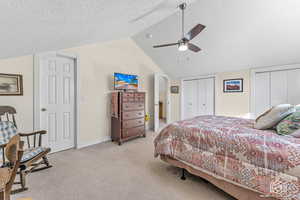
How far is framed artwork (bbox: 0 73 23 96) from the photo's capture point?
7.41 feet

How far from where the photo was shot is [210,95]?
15.8 feet

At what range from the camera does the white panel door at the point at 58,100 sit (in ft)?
9.26

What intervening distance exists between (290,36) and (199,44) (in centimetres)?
183

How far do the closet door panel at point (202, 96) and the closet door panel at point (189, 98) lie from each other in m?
0.16

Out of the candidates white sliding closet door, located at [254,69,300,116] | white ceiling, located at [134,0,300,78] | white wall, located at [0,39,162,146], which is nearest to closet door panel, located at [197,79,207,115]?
white ceiling, located at [134,0,300,78]

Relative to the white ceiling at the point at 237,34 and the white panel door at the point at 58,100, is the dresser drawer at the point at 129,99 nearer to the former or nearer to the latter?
the white panel door at the point at 58,100

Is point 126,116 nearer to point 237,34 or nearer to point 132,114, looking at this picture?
point 132,114

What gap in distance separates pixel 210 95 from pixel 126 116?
3.00m

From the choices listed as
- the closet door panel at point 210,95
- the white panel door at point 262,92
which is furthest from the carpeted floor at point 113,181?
the white panel door at point 262,92

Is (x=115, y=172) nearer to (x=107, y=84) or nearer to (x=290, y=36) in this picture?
(x=107, y=84)

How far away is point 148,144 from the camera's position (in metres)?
3.52

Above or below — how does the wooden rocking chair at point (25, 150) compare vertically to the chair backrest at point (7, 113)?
below

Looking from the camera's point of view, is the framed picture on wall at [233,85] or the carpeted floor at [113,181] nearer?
the carpeted floor at [113,181]

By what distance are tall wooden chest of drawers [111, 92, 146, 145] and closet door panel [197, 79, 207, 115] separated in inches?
A: 90.1
